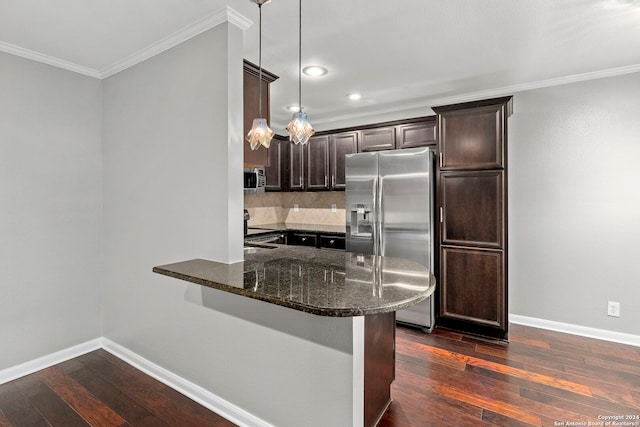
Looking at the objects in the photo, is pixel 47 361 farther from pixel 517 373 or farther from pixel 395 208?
pixel 517 373

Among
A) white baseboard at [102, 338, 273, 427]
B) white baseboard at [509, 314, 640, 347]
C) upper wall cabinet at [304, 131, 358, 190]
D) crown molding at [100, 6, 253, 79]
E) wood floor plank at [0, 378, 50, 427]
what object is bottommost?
wood floor plank at [0, 378, 50, 427]

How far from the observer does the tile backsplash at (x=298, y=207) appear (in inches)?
194

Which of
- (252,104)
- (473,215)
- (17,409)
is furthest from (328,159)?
(17,409)

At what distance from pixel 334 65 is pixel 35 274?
3085 millimetres

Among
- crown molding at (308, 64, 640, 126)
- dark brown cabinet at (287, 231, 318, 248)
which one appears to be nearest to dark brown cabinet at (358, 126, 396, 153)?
crown molding at (308, 64, 640, 126)

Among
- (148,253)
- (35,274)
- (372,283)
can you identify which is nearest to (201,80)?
(148,253)

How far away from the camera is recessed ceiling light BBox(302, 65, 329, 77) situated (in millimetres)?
2951

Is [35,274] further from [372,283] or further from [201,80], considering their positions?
[372,283]

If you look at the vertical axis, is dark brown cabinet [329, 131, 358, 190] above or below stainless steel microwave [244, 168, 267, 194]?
above

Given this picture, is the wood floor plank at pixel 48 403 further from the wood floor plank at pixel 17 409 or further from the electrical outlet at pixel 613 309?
the electrical outlet at pixel 613 309

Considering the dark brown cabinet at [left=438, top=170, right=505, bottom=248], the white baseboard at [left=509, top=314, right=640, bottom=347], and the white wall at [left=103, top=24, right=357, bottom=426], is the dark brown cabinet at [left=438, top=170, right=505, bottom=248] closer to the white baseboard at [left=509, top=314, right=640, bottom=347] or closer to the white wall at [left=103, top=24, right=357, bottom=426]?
the white baseboard at [left=509, top=314, right=640, bottom=347]

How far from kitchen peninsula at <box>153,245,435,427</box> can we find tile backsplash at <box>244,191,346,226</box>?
9.35 ft

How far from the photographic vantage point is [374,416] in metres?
1.89

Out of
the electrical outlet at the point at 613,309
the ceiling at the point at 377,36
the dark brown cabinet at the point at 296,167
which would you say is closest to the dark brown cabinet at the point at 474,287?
the electrical outlet at the point at 613,309
